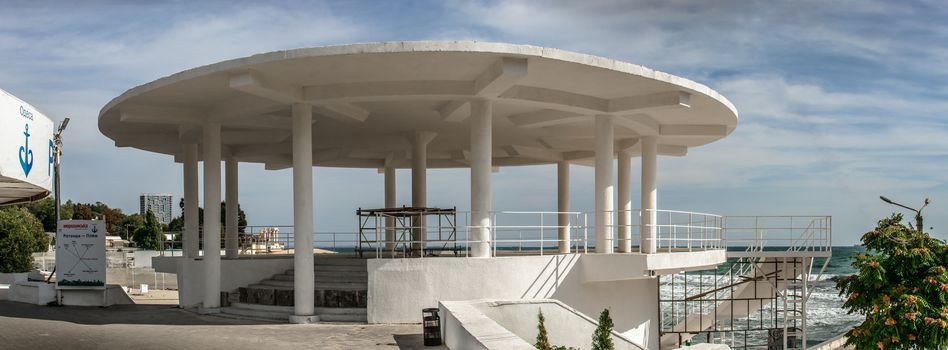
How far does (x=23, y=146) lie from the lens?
66.4ft

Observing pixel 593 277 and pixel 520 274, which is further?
pixel 593 277

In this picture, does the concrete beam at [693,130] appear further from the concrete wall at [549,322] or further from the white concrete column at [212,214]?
the white concrete column at [212,214]

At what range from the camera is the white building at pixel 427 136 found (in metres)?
16.5

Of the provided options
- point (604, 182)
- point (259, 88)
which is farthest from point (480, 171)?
point (259, 88)

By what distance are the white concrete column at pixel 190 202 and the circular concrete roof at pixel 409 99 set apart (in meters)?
0.66

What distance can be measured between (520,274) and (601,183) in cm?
412

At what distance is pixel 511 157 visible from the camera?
1248 inches

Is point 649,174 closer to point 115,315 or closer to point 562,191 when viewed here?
point 562,191

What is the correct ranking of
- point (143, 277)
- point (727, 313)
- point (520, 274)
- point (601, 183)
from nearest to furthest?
point (520, 274)
point (601, 183)
point (727, 313)
point (143, 277)

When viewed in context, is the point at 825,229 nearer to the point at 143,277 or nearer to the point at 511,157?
the point at 511,157

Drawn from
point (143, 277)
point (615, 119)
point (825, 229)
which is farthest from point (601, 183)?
point (143, 277)

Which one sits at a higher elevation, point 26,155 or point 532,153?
point 532,153

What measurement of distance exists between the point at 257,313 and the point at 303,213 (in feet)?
8.97

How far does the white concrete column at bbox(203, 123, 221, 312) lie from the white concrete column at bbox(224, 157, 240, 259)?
14.9 ft
